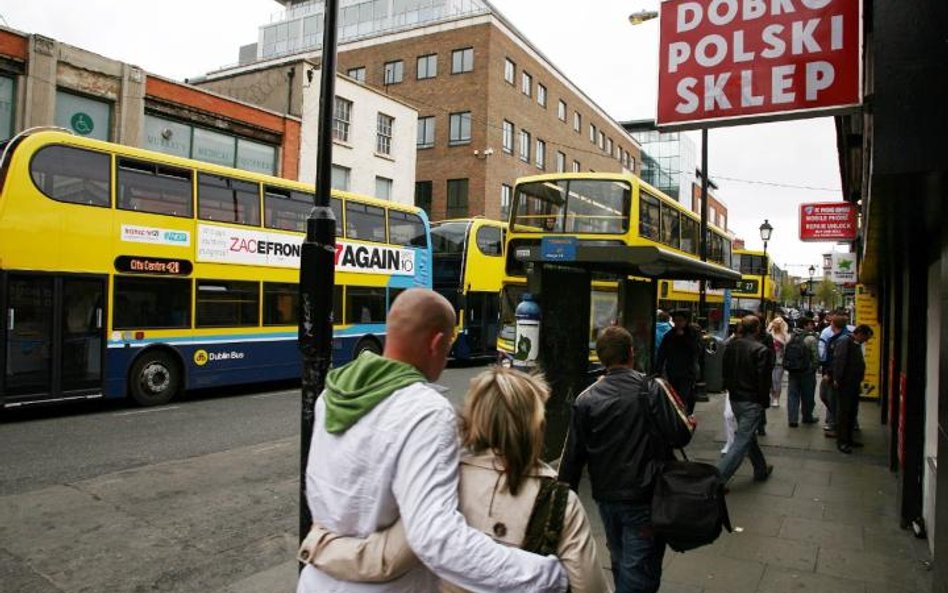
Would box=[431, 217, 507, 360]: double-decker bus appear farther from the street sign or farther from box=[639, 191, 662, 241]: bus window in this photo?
the street sign

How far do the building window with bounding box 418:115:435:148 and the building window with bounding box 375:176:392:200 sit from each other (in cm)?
888

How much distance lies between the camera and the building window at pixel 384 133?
26703mm

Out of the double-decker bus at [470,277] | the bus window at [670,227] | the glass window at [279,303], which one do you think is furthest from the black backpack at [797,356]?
the double-decker bus at [470,277]

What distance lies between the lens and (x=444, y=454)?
1.71m

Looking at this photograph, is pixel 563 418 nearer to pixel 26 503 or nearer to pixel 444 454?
pixel 26 503

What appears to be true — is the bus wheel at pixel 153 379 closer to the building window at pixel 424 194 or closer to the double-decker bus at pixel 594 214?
the double-decker bus at pixel 594 214

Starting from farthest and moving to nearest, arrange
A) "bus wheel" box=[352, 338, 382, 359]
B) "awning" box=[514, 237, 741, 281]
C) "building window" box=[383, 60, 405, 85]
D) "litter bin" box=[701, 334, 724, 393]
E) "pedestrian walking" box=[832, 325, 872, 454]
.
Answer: "building window" box=[383, 60, 405, 85]
"bus wheel" box=[352, 338, 382, 359]
"litter bin" box=[701, 334, 724, 393]
"pedestrian walking" box=[832, 325, 872, 454]
"awning" box=[514, 237, 741, 281]

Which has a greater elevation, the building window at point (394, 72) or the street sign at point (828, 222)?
the building window at point (394, 72)

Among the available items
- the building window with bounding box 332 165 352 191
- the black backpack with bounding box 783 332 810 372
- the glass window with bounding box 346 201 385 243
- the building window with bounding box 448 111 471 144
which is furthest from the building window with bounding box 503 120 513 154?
the black backpack with bounding box 783 332 810 372

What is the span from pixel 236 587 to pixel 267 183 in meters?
10.6

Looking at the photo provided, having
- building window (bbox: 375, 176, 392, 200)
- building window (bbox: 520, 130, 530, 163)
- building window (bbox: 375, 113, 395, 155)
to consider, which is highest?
building window (bbox: 520, 130, 530, 163)

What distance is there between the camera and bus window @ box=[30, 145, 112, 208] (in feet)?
33.4

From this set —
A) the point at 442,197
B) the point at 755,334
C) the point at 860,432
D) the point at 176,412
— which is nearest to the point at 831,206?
the point at 860,432

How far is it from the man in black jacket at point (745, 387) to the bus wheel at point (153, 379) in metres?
9.54
